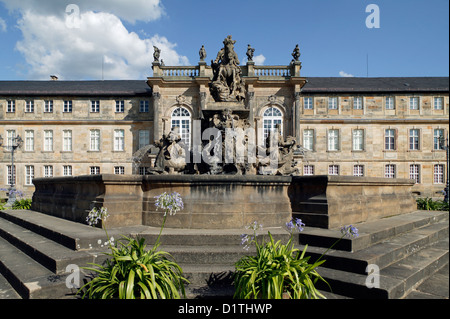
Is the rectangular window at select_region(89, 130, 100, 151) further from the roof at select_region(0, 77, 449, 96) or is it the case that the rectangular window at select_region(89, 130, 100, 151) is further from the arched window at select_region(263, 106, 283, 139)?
the arched window at select_region(263, 106, 283, 139)

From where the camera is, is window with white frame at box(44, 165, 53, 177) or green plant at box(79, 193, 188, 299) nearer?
green plant at box(79, 193, 188, 299)

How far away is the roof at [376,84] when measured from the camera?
32.5 meters

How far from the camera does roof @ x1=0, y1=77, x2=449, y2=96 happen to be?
32.6m

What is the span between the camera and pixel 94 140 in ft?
A: 111

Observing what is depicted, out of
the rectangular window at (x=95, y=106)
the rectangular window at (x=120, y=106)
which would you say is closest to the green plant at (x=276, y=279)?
the rectangular window at (x=120, y=106)

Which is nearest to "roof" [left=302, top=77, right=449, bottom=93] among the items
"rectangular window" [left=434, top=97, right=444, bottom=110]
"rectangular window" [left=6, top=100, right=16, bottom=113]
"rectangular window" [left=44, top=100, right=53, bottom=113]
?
"rectangular window" [left=434, top=97, right=444, bottom=110]

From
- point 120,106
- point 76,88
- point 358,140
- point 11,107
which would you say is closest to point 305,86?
point 358,140

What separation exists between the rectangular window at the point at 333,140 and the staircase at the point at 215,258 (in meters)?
28.6

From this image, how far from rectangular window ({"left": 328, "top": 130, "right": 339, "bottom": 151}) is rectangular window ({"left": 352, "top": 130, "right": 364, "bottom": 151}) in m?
1.98

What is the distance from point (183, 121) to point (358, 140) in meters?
20.3

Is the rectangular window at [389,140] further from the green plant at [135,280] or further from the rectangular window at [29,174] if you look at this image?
the rectangular window at [29,174]

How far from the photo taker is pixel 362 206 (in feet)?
22.1
